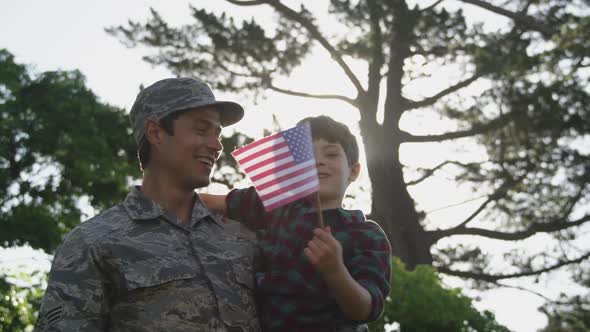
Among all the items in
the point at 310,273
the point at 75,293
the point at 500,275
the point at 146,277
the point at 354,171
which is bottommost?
the point at 75,293

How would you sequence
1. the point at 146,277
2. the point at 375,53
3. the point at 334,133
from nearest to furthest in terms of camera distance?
1. the point at 146,277
2. the point at 334,133
3. the point at 375,53

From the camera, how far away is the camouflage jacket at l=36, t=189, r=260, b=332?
2.61 meters

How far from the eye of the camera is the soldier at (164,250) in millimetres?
2645

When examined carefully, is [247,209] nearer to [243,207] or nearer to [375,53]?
[243,207]

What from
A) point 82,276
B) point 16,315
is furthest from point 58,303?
point 16,315

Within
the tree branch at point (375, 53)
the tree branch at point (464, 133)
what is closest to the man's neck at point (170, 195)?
the tree branch at point (375, 53)

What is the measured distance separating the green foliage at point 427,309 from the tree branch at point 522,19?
5.16 metres

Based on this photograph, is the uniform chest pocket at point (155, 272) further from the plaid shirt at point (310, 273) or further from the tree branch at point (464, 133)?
the tree branch at point (464, 133)

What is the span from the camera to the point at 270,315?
3.01m

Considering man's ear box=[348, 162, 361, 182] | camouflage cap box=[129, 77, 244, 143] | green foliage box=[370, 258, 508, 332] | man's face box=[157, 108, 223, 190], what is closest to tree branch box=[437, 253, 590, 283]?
green foliage box=[370, 258, 508, 332]

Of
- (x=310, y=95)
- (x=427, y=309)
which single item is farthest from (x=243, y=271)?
(x=310, y=95)

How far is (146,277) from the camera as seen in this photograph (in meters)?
2.72

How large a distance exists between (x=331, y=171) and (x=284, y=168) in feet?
0.72

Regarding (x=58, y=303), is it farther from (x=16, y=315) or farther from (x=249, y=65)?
(x=249, y=65)
